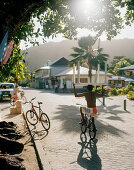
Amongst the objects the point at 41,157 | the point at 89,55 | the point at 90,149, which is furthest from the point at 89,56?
the point at 41,157

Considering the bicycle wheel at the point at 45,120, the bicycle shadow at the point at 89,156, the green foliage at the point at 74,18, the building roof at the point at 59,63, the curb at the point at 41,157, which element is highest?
the building roof at the point at 59,63

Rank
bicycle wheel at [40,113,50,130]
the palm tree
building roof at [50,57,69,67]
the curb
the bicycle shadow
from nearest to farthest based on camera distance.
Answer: the curb, the bicycle shadow, bicycle wheel at [40,113,50,130], the palm tree, building roof at [50,57,69,67]

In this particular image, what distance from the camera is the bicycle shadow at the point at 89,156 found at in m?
4.44

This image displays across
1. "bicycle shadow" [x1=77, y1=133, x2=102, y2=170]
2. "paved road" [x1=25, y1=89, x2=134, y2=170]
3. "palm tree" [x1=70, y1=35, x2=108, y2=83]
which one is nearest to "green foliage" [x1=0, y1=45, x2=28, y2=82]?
"paved road" [x1=25, y1=89, x2=134, y2=170]

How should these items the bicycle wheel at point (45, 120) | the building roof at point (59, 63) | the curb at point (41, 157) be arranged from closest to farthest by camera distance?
the curb at point (41, 157), the bicycle wheel at point (45, 120), the building roof at point (59, 63)

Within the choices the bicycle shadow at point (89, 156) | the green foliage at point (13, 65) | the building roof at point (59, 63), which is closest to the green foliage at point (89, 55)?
the green foliage at point (13, 65)

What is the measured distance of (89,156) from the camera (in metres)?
5.04

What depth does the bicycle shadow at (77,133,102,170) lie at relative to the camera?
14.6 feet

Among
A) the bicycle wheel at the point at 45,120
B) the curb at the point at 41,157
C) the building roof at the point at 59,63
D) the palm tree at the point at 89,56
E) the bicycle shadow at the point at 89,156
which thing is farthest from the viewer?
the building roof at the point at 59,63

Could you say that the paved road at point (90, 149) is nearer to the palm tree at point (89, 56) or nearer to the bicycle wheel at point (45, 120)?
the bicycle wheel at point (45, 120)

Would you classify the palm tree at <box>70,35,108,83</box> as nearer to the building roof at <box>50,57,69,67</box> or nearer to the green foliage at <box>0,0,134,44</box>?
the green foliage at <box>0,0,134,44</box>

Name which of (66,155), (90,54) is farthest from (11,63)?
(90,54)

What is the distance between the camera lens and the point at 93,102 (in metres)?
6.44

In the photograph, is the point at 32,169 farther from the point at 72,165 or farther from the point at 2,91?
the point at 2,91
